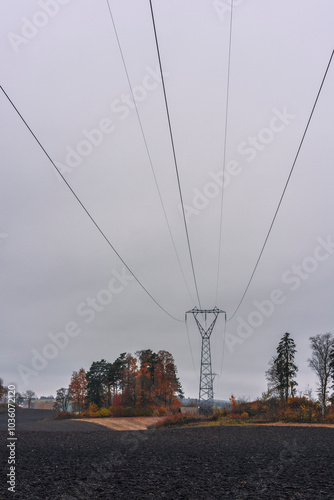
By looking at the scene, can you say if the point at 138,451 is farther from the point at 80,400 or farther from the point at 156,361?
the point at 80,400

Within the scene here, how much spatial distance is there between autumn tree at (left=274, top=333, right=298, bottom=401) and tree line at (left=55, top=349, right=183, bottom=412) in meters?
17.8

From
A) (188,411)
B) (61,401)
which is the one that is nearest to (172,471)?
(188,411)

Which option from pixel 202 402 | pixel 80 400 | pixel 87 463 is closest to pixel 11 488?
pixel 87 463

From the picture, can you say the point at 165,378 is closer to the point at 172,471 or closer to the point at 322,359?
the point at 322,359

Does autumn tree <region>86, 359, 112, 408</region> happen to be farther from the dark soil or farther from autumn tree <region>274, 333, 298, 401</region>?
the dark soil

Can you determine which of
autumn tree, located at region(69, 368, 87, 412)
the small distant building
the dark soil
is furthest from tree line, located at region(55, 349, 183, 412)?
the dark soil

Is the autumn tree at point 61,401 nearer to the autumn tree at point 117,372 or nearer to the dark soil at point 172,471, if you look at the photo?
the autumn tree at point 117,372

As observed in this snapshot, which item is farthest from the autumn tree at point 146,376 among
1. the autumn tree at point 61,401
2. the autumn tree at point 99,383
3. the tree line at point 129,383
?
the autumn tree at point 61,401

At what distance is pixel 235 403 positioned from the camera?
170 ft

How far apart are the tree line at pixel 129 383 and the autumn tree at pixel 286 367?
1778cm

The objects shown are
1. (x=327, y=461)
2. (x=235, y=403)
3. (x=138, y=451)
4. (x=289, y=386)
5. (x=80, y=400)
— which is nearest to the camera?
(x=327, y=461)

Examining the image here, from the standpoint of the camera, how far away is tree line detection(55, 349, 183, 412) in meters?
64.7

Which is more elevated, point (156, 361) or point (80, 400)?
point (156, 361)

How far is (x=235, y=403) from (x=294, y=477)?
42526 mm
